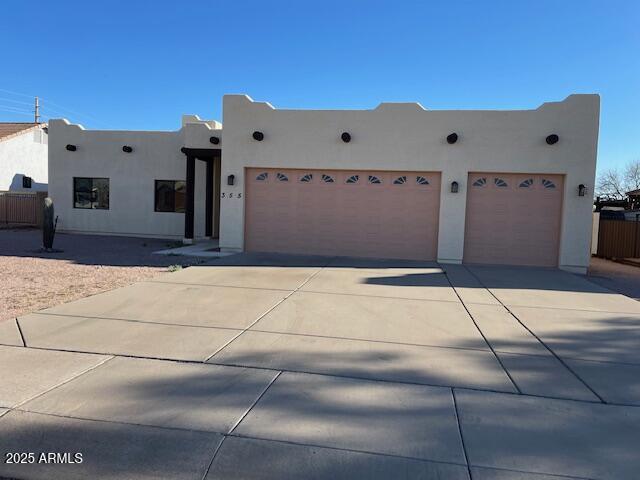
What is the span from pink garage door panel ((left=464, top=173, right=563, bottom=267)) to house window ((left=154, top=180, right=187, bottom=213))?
36.7ft

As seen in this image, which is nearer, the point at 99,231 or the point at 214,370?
the point at 214,370

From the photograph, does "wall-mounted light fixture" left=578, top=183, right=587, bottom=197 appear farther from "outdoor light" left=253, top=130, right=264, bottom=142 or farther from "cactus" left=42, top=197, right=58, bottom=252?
"cactus" left=42, top=197, right=58, bottom=252

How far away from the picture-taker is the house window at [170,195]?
19.5m

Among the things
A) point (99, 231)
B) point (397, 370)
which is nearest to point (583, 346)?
point (397, 370)

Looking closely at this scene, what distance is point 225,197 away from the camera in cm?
1537

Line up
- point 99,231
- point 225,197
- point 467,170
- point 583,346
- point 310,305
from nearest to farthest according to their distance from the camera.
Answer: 1. point 583,346
2. point 310,305
3. point 467,170
4. point 225,197
5. point 99,231

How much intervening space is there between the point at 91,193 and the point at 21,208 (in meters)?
7.70

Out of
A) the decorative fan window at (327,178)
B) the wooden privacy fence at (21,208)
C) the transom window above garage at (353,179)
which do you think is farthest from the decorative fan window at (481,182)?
the wooden privacy fence at (21,208)

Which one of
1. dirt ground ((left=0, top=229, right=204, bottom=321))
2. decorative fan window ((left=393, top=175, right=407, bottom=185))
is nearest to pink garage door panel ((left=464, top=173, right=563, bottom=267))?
decorative fan window ((left=393, top=175, right=407, bottom=185))

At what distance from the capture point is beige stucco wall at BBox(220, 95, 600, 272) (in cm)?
1355

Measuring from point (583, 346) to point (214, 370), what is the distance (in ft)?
14.8

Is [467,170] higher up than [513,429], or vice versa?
[467,170]

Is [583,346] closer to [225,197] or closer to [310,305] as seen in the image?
[310,305]

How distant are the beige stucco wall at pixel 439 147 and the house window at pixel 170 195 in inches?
193
